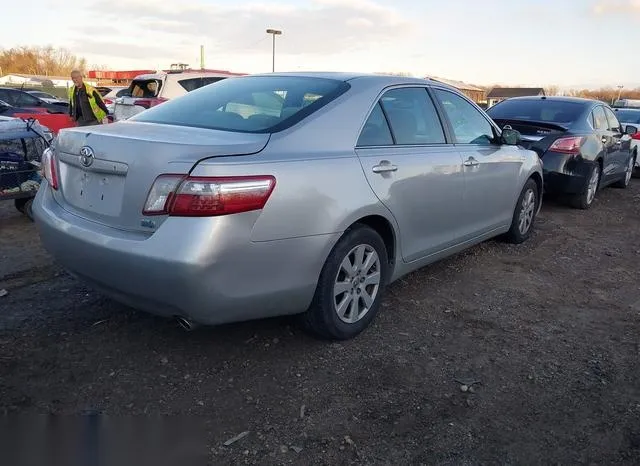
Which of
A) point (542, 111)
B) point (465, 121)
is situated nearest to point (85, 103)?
point (465, 121)

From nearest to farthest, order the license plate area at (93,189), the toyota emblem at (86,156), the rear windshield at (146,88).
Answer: the license plate area at (93,189) → the toyota emblem at (86,156) → the rear windshield at (146,88)

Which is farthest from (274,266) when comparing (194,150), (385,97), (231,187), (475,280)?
(475,280)

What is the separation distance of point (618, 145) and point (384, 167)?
22.5 ft

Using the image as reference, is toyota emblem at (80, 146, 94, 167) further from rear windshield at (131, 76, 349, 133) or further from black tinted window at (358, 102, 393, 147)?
black tinted window at (358, 102, 393, 147)

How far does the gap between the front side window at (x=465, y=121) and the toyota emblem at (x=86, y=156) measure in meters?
2.56

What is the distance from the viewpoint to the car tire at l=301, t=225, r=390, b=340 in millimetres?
3092

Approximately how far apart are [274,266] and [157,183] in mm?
689

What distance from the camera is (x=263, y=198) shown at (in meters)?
2.62

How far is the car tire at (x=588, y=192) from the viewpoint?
7516 mm

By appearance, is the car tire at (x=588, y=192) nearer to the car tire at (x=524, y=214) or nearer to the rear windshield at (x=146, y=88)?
the car tire at (x=524, y=214)

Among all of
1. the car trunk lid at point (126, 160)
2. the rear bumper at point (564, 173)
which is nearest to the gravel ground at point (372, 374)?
the car trunk lid at point (126, 160)

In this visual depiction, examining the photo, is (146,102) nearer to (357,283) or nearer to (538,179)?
(538,179)

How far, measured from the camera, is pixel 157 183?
2555mm

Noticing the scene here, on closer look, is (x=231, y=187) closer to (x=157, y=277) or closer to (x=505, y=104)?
(x=157, y=277)
